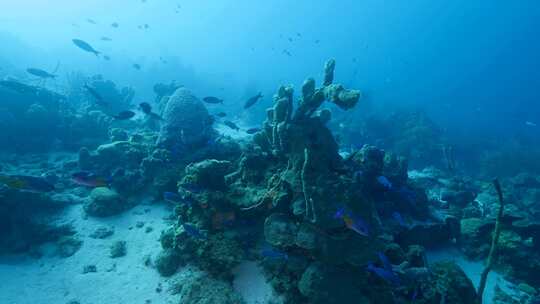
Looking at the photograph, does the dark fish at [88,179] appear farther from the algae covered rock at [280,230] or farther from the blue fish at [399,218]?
the blue fish at [399,218]

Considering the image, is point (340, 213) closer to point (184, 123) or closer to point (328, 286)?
point (328, 286)

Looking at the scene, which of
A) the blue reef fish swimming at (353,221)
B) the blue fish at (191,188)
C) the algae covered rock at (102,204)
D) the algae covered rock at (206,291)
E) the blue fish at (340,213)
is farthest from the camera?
the algae covered rock at (102,204)

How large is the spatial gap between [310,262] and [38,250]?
6503 millimetres

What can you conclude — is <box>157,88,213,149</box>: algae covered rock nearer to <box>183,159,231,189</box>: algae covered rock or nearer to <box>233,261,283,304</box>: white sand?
<box>183,159,231,189</box>: algae covered rock

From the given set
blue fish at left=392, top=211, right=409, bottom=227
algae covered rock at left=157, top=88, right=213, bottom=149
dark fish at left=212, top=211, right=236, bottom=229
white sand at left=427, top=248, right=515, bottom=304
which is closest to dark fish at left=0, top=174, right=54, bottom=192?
dark fish at left=212, top=211, right=236, bottom=229

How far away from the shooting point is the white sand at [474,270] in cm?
668

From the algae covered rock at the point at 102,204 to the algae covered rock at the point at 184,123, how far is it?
2123mm

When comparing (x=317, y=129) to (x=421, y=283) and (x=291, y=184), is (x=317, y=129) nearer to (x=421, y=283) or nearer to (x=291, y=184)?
(x=291, y=184)

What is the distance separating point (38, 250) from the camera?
7.03 metres

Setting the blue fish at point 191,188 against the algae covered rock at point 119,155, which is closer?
the blue fish at point 191,188

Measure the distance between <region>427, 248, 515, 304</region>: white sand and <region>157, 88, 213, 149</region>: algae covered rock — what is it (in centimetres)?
692

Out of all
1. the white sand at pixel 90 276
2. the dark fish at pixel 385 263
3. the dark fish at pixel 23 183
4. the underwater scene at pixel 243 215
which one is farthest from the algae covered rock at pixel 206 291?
the dark fish at pixel 23 183

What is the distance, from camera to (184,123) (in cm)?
988

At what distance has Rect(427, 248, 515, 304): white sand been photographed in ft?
21.9
